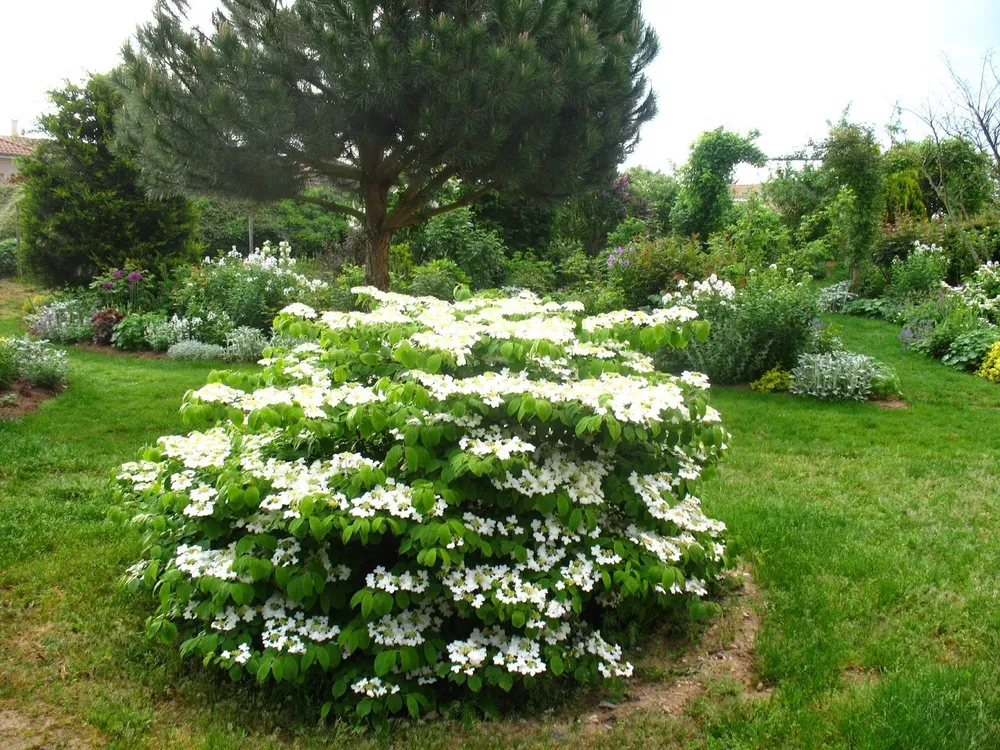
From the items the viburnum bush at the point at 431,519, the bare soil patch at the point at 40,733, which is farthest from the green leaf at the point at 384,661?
the bare soil patch at the point at 40,733

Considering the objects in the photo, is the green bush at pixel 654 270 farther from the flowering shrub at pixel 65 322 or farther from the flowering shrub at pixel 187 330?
the flowering shrub at pixel 65 322

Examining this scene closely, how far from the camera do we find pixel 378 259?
720 cm

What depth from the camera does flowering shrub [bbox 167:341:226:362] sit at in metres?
8.74

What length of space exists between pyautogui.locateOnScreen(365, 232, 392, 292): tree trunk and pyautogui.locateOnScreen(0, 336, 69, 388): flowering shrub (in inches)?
116

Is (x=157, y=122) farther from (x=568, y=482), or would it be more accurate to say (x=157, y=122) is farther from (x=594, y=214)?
(x=594, y=214)

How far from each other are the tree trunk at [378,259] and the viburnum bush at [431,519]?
4270mm

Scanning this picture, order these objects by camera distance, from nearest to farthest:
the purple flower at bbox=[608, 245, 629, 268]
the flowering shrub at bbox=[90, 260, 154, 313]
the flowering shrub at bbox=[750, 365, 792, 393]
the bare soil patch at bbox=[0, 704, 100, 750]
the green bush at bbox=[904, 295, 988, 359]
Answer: the bare soil patch at bbox=[0, 704, 100, 750], the flowering shrub at bbox=[750, 365, 792, 393], the green bush at bbox=[904, 295, 988, 359], the purple flower at bbox=[608, 245, 629, 268], the flowering shrub at bbox=[90, 260, 154, 313]

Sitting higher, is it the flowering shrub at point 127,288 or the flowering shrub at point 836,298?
the flowering shrub at point 836,298

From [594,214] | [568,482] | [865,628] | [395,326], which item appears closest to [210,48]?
[395,326]

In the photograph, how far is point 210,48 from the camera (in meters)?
5.36

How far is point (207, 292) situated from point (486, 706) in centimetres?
895

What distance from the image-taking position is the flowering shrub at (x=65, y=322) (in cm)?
991

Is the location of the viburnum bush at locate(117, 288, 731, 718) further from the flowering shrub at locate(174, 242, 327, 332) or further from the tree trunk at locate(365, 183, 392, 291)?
the flowering shrub at locate(174, 242, 327, 332)

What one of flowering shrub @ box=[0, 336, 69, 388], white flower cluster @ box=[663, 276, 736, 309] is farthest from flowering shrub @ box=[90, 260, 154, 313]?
white flower cluster @ box=[663, 276, 736, 309]
